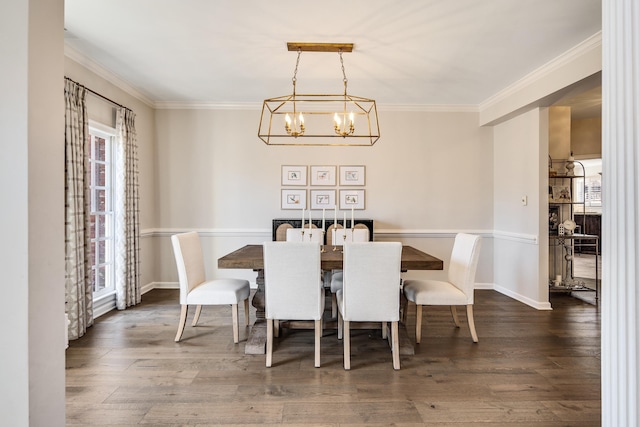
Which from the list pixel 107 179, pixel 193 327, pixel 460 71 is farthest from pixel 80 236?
pixel 460 71

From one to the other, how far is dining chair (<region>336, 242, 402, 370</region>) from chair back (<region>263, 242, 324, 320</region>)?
21 centimetres

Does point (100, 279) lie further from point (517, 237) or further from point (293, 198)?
point (517, 237)

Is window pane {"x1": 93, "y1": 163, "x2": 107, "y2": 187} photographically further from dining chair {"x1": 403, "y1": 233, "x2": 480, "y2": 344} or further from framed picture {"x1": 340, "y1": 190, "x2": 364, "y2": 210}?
dining chair {"x1": 403, "y1": 233, "x2": 480, "y2": 344}

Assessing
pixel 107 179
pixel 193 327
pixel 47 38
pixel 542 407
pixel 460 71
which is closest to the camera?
pixel 47 38

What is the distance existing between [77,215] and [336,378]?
2.63 meters

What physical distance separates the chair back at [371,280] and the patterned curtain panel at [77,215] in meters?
2.40

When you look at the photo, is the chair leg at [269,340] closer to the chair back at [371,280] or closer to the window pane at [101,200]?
the chair back at [371,280]

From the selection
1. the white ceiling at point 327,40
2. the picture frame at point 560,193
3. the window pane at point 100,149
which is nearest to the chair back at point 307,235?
the white ceiling at point 327,40

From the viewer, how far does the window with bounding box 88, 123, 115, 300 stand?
3641 millimetres

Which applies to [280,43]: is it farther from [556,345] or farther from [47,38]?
[556,345]

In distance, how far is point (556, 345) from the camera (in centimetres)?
286

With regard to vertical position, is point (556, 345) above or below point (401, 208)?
below

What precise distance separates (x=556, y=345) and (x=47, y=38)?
378 cm

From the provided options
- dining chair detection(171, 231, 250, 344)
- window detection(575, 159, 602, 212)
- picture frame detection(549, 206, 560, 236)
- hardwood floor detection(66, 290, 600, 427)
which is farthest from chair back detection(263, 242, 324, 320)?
window detection(575, 159, 602, 212)
